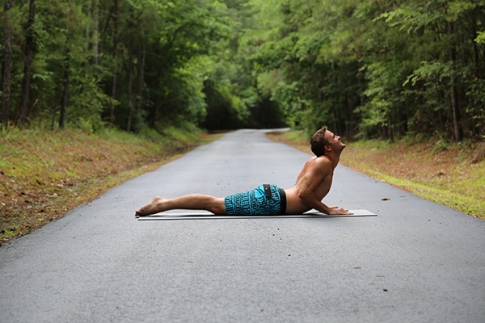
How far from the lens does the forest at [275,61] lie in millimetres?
15781

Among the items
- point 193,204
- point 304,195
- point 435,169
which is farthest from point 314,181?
point 435,169

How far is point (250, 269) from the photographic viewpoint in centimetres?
467

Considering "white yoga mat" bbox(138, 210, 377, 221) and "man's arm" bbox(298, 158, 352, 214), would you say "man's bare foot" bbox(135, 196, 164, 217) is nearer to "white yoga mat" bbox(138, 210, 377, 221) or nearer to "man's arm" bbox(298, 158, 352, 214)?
"white yoga mat" bbox(138, 210, 377, 221)

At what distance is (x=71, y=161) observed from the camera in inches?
594

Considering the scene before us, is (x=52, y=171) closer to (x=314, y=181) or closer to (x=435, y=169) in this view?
(x=314, y=181)

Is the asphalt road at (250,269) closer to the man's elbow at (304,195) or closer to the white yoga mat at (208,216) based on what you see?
the white yoga mat at (208,216)

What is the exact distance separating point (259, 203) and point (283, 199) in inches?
13.1

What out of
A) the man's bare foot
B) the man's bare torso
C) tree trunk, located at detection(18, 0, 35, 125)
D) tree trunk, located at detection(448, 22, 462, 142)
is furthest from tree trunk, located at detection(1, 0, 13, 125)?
Result: tree trunk, located at detection(448, 22, 462, 142)

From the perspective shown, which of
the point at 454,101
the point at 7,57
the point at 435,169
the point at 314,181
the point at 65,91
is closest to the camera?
the point at 314,181

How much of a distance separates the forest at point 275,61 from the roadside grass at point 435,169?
822 millimetres

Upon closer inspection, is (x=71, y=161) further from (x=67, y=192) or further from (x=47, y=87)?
(x=47, y=87)

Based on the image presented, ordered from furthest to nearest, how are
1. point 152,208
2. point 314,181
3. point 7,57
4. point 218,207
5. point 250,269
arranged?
point 7,57 < point 152,208 < point 218,207 < point 314,181 < point 250,269

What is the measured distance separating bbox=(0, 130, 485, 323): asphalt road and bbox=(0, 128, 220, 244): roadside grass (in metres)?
1.32

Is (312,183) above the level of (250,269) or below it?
above
